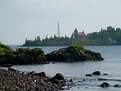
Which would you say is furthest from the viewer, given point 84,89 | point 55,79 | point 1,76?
point 55,79

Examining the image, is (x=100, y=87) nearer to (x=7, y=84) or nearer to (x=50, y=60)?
(x=7, y=84)

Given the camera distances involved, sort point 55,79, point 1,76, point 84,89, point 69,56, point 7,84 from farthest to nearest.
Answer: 1. point 69,56
2. point 55,79
3. point 84,89
4. point 1,76
5. point 7,84

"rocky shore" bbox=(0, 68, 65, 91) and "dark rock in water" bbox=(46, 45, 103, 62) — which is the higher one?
"dark rock in water" bbox=(46, 45, 103, 62)

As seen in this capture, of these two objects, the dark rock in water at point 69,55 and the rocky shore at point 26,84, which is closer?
the rocky shore at point 26,84

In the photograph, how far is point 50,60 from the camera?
126312mm

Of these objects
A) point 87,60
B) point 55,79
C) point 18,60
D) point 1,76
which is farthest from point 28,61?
point 1,76

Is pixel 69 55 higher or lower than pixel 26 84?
higher

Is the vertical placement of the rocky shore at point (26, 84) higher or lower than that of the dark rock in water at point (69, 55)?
lower

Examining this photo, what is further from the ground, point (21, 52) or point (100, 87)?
point (21, 52)

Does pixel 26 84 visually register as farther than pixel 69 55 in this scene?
No

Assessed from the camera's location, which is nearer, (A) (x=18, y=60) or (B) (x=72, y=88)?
(B) (x=72, y=88)

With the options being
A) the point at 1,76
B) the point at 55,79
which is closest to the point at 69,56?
the point at 55,79

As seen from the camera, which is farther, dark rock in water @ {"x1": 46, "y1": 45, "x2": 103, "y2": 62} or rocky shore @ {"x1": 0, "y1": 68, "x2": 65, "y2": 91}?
dark rock in water @ {"x1": 46, "y1": 45, "x2": 103, "y2": 62}

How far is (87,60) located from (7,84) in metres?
81.4
